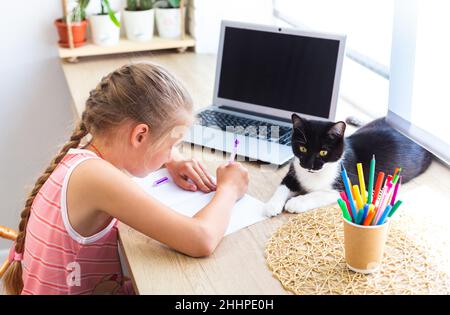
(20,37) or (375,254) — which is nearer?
(375,254)

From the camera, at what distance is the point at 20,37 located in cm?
206

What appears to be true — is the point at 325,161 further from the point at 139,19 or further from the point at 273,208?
the point at 139,19

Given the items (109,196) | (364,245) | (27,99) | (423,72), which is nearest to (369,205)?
(364,245)

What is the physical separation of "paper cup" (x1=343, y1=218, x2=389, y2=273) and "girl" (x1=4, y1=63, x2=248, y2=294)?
25cm

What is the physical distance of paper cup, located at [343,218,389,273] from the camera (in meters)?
0.88

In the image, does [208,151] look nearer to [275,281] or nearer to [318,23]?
[275,281]

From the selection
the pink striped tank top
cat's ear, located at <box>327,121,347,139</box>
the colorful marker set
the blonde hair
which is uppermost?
the blonde hair

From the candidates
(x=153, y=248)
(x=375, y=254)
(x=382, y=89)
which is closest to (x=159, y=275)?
(x=153, y=248)

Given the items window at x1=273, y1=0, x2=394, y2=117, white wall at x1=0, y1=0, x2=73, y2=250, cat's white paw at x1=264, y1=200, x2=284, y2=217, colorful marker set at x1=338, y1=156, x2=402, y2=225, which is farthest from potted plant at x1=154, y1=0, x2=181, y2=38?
colorful marker set at x1=338, y1=156, x2=402, y2=225

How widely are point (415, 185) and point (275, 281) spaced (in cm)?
49

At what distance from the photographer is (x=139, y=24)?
6.72 ft

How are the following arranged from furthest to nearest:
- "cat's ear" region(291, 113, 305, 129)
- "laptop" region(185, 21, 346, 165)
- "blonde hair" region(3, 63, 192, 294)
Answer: "laptop" region(185, 21, 346, 165), "cat's ear" region(291, 113, 305, 129), "blonde hair" region(3, 63, 192, 294)

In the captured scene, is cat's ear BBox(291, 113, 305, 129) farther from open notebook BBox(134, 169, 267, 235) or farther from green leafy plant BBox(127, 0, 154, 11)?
green leafy plant BBox(127, 0, 154, 11)

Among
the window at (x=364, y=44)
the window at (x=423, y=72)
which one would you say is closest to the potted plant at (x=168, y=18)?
the window at (x=364, y=44)
